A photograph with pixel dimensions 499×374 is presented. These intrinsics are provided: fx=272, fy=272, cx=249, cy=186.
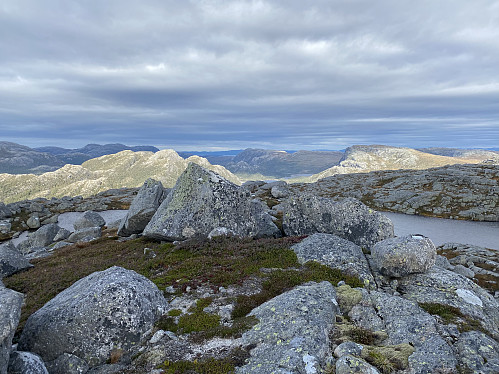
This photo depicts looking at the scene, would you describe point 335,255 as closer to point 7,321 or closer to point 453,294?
point 453,294

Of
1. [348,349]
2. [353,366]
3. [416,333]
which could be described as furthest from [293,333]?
[416,333]

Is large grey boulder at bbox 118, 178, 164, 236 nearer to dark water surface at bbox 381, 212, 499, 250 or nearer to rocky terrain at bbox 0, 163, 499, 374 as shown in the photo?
rocky terrain at bbox 0, 163, 499, 374

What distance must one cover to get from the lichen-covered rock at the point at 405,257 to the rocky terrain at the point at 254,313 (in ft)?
0.25

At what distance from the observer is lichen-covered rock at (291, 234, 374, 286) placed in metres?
19.0

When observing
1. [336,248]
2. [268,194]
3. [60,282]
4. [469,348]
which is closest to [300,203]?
[336,248]

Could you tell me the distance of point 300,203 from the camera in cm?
3312

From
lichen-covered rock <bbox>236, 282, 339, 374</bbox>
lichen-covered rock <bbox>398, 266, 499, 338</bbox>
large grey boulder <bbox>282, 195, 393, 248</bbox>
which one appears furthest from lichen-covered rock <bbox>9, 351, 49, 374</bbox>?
large grey boulder <bbox>282, 195, 393, 248</bbox>

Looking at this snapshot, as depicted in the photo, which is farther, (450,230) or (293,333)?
(450,230)

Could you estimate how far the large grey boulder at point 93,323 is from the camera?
38.5ft

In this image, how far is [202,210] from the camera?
2953cm

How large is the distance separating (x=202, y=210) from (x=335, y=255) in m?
14.9

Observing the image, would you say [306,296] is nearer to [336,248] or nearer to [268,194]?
[336,248]

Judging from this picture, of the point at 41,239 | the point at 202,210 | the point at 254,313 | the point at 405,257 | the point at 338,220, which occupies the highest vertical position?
the point at 202,210

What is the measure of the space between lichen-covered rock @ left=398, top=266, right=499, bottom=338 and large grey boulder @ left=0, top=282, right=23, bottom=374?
64.6 feet
